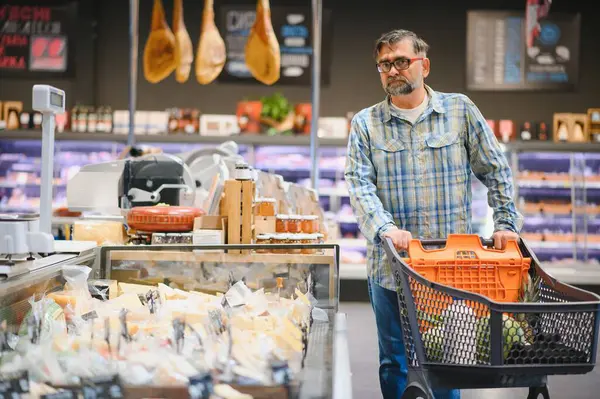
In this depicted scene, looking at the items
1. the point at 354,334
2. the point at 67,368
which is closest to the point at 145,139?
the point at 354,334

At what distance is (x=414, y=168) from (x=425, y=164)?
47mm

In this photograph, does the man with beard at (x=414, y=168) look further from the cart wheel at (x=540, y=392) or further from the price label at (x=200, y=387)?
the price label at (x=200, y=387)

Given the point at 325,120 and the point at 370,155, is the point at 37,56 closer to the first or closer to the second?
the point at 325,120

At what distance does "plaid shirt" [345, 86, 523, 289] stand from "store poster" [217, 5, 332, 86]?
6118mm

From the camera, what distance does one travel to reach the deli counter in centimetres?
143

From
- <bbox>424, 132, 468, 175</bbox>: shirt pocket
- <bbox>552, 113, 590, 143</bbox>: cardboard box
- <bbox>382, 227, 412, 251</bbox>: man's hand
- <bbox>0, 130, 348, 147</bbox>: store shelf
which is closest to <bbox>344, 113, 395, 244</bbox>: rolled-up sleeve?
<bbox>382, 227, 412, 251</bbox>: man's hand

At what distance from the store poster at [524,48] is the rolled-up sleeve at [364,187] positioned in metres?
6.31

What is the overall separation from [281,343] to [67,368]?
51 cm

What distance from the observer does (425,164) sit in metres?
2.75

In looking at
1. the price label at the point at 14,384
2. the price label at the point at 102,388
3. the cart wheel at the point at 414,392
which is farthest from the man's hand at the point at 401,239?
the price label at the point at 14,384

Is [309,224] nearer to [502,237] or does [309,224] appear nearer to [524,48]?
[502,237]

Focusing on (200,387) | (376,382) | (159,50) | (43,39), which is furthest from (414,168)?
(43,39)

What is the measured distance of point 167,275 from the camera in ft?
7.97

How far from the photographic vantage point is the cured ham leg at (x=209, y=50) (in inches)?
252
